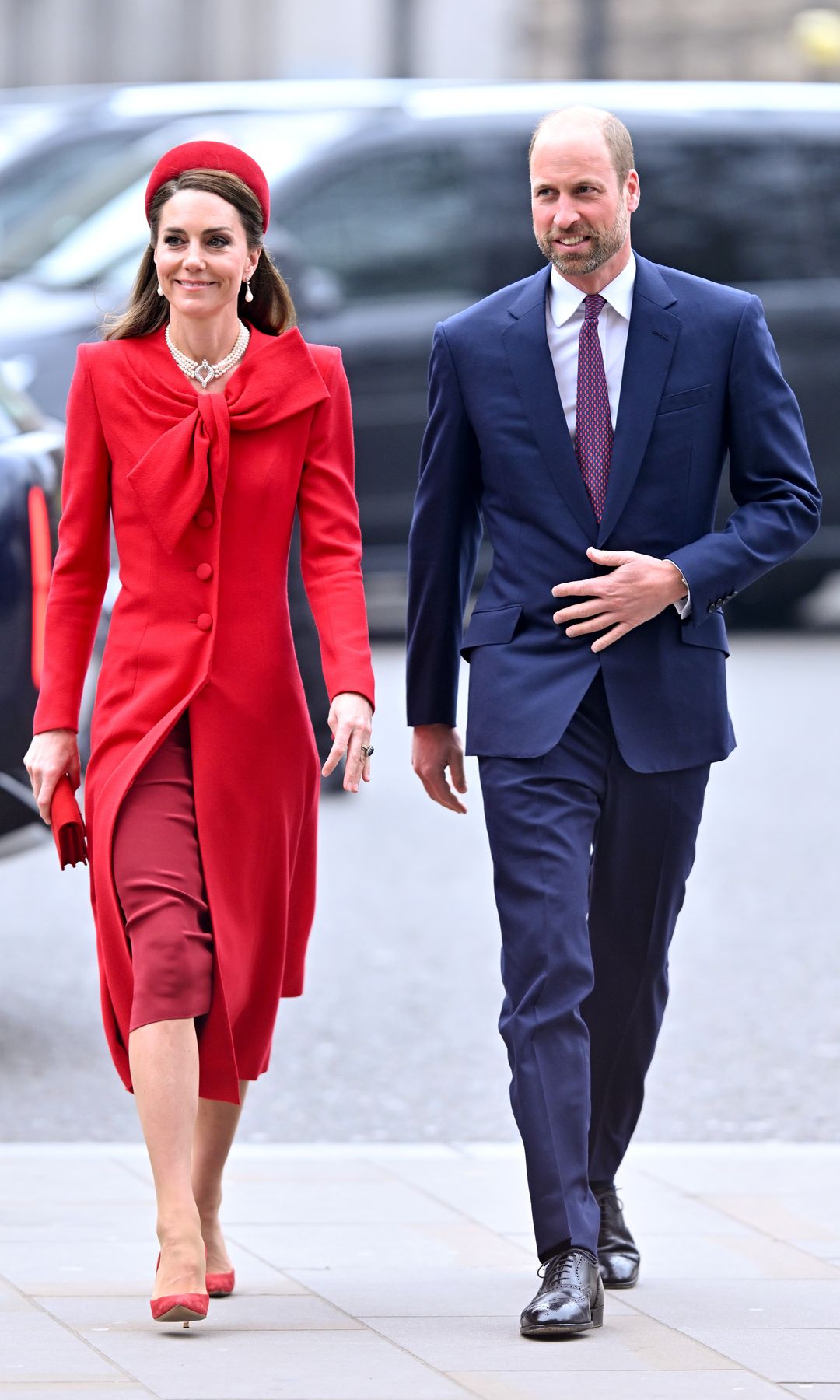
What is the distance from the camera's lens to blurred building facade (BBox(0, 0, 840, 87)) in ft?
137

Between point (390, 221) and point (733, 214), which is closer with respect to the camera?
point (390, 221)

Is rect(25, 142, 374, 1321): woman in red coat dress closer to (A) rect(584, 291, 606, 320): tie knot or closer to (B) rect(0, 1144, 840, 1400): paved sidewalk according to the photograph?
(B) rect(0, 1144, 840, 1400): paved sidewalk

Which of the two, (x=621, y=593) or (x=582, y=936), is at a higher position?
(x=621, y=593)

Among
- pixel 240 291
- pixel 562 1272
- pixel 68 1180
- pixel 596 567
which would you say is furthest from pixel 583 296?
pixel 68 1180

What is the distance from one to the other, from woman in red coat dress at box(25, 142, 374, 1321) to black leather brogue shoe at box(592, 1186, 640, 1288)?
62cm

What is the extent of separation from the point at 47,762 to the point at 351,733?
489 millimetres

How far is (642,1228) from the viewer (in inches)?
199

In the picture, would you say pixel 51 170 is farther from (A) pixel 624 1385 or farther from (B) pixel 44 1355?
(A) pixel 624 1385

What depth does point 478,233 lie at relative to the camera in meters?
14.5

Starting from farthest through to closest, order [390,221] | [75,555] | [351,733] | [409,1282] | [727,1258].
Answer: [390,221]
[727,1258]
[409,1282]
[75,555]
[351,733]

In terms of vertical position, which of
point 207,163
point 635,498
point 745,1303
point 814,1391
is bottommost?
point 745,1303

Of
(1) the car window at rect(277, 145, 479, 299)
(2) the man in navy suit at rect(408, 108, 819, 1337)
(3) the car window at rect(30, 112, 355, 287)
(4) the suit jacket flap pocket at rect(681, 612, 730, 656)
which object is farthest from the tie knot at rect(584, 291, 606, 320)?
(1) the car window at rect(277, 145, 479, 299)

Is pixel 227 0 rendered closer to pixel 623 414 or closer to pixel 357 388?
pixel 357 388

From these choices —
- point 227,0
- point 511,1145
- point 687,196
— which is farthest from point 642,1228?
point 227,0
